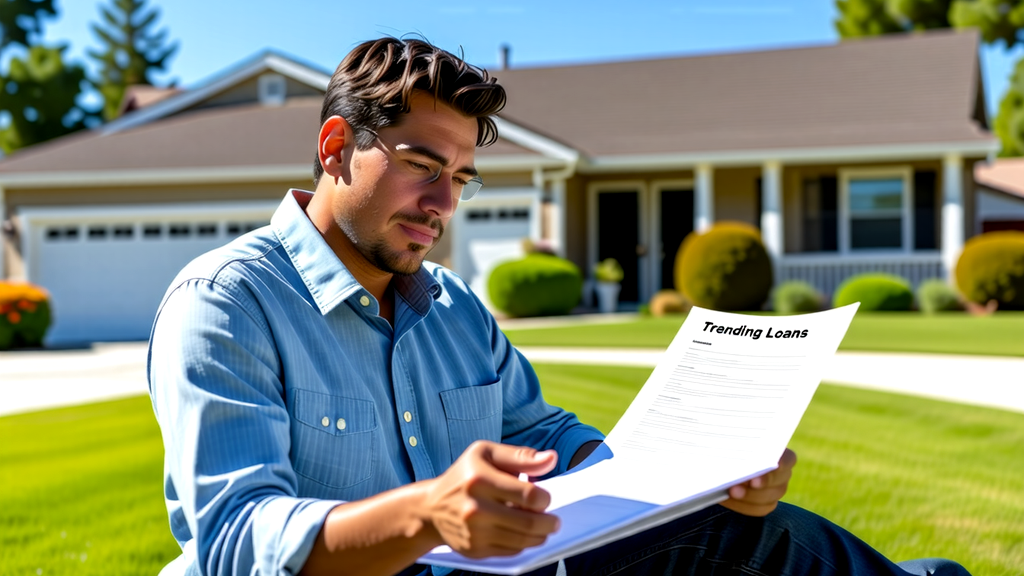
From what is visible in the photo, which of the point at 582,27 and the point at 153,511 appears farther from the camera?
the point at 582,27

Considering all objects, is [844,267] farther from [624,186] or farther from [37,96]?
[37,96]

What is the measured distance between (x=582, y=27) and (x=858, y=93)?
24.3 ft

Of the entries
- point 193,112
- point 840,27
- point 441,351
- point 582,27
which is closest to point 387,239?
point 441,351

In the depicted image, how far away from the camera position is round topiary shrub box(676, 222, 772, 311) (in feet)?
49.0

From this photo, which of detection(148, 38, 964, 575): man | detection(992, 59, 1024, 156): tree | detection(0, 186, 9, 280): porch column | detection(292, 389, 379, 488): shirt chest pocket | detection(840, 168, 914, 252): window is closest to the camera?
detection(148, 38, 964, 575): man

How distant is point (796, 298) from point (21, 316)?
1185cm

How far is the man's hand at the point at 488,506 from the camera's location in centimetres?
108

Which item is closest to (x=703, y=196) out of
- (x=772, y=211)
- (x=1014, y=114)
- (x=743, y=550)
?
(x=772, y=211)

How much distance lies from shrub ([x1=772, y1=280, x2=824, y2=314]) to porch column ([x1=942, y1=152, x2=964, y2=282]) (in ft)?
8.28

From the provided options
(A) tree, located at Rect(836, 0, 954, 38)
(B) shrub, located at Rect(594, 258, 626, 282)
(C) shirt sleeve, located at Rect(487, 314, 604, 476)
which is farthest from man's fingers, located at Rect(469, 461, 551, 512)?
(A) tree, located at Rect(836, 0, 954, 38)

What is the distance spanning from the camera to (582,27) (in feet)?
74.5

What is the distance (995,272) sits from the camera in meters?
14.2

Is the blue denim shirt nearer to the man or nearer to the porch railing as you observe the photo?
the man

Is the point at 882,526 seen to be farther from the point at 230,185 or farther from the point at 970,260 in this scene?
the point at 230,185
